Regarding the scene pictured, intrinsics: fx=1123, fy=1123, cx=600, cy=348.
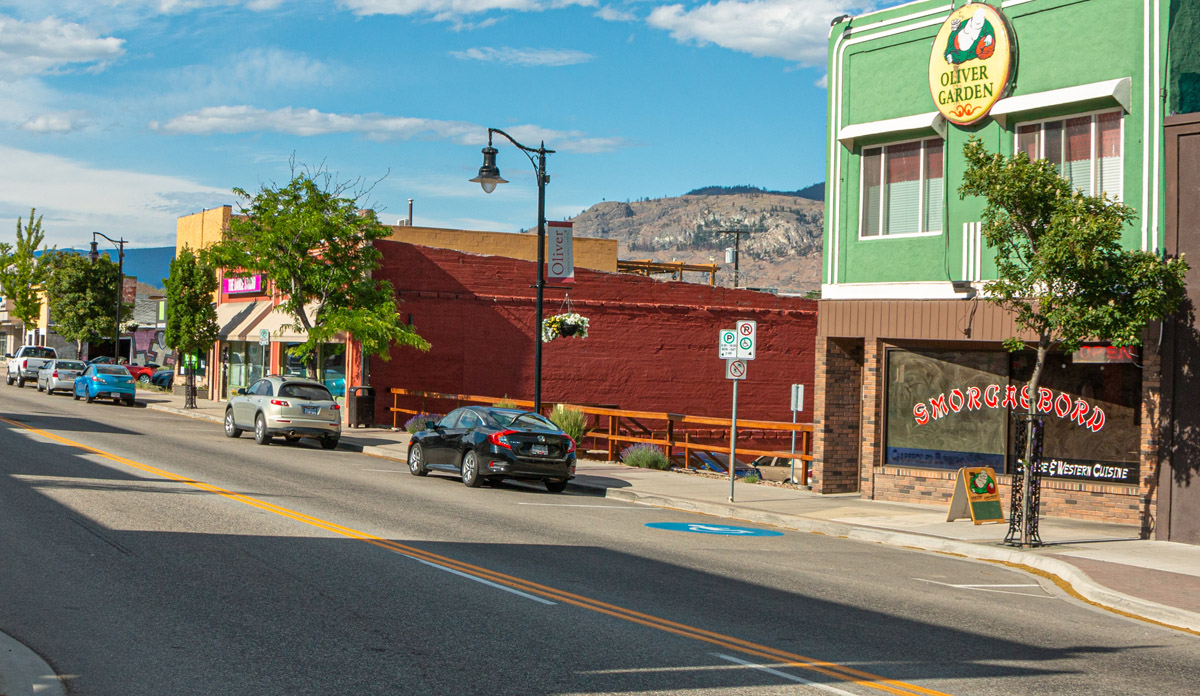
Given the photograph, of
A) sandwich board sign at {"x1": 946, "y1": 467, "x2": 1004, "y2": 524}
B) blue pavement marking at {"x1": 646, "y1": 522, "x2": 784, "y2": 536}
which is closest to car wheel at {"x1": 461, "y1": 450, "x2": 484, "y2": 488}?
blue pavement marking at {"x1": 646, "y1": 522, "x2": 784, "y2": 536}

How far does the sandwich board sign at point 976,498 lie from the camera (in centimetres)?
1677

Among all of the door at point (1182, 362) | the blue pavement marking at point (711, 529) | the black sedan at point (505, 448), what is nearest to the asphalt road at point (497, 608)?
the blue pavement marking at point (711, 529)

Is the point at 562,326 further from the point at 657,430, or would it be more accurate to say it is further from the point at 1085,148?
the point at 1085,148

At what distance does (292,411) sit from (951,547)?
1687cm

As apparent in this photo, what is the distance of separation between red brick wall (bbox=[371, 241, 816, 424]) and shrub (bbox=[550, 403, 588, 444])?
10142 millimetres

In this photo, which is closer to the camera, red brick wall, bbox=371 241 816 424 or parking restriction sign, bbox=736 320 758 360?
parking restriction sign, bbox=736 320 758 360

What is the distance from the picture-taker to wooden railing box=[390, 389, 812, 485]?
78.8 feet

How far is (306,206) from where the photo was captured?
33.2 meters

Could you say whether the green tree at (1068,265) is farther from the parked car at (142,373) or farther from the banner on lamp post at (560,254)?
the parked car at (142,373)

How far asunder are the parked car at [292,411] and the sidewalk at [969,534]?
686cm

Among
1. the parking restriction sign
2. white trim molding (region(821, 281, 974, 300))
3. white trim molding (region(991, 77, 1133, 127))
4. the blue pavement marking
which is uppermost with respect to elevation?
white trim molding (region(991, 77, 1133, 127))

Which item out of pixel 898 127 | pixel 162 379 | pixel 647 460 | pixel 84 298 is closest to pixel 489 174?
pixel 647 460

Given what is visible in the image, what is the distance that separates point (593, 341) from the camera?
128 ft

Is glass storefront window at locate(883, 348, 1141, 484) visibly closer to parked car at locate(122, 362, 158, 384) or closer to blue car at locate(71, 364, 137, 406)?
blue car at locate(71, 364, 137, 406)
